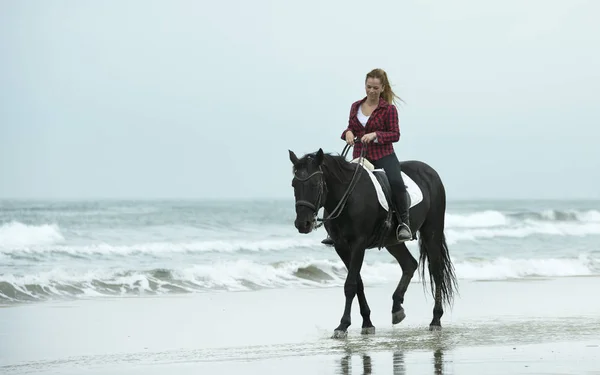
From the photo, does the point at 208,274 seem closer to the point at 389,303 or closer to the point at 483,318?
the point at 389,303

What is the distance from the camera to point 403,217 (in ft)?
27.6

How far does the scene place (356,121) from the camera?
8414mm

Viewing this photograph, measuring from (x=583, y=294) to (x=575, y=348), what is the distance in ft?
18.5

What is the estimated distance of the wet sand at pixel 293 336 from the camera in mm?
6473

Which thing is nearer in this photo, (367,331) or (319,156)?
(319,156)

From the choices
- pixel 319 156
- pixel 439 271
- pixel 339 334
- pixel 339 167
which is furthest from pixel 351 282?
pixel 439 271

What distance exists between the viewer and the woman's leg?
8344mm

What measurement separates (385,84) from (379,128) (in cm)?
40

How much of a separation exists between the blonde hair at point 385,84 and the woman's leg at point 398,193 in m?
0.51

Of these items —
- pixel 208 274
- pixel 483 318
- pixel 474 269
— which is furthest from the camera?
pixel 474 269

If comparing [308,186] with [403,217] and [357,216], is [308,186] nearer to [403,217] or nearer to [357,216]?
[357,216]

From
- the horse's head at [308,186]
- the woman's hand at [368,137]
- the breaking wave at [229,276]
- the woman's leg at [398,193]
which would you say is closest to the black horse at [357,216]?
the horse's head at [308,186]

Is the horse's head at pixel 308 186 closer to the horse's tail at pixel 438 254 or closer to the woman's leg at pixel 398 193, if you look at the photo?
the woman's leg at pixel 398 193

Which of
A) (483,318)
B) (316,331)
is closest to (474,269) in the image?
(483,318)
